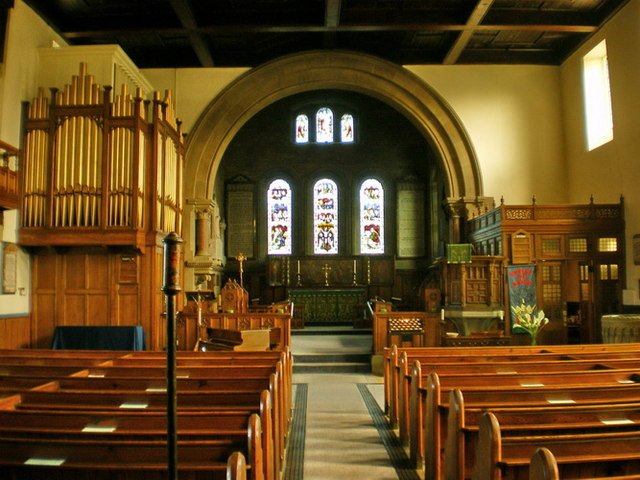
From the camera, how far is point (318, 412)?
6.10 m

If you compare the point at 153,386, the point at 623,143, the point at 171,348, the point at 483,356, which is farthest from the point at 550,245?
the point at 171,348

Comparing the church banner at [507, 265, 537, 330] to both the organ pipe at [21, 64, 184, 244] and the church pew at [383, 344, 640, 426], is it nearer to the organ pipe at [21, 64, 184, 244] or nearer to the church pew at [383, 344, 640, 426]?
the church pew at [383, 344, 640, 426]

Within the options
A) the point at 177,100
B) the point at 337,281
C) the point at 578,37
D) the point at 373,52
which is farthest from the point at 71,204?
the point at 578,37

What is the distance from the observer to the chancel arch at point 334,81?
39.3ft

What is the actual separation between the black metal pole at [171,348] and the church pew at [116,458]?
45cm

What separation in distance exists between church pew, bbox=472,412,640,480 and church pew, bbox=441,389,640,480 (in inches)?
11.9

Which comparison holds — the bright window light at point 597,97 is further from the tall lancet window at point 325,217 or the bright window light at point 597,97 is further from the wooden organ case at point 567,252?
the tall lancet window at point 325,217

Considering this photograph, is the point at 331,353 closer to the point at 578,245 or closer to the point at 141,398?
the point at 578,245

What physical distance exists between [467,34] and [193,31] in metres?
5.47

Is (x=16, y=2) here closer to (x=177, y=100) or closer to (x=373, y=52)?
(x=177, y=100)

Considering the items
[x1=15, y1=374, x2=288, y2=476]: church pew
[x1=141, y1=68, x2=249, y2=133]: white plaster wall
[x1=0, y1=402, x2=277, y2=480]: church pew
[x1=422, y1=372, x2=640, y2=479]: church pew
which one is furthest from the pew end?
[x1=141, y1=68, x2=249, y2=133]: white plaster wall

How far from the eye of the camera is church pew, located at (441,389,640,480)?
272 cm

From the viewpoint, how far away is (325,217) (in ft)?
54.8

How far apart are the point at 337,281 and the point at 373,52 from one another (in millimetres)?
6438
